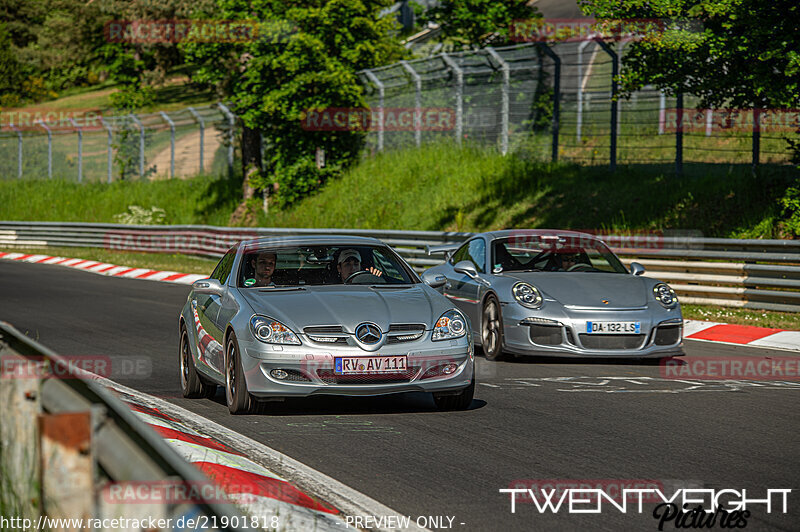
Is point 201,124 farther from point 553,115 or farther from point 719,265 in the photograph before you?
point 719,265

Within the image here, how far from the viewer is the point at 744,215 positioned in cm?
1955

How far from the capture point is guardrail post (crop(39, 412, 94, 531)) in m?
3.00

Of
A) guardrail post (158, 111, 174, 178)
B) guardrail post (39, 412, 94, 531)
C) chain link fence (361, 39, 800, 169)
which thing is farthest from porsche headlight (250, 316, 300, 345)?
guardrail post (158, 111, 174, 178)

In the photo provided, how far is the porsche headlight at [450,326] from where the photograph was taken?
7877 millimetres

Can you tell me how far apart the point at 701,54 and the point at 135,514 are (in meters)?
15.6

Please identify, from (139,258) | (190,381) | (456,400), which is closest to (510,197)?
(139,258)

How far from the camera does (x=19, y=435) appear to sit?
383 cm

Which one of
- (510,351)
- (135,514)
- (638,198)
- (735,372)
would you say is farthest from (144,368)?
(638,198)

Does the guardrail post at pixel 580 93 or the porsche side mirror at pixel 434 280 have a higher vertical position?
the guardrail post at pixel 580 93

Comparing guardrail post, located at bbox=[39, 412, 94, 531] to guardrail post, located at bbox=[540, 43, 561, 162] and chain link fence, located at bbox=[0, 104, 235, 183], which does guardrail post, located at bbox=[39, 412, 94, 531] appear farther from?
chain link fence, located at bbox=[0, 104, 235, 183]

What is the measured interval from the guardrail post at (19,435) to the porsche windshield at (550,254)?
8.40 metres

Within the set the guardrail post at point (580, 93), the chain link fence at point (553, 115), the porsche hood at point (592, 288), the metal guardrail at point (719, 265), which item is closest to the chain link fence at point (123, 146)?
the chain link fence at point (553, 115)

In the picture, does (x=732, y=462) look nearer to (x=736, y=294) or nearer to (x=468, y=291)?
(x=468, y=291)

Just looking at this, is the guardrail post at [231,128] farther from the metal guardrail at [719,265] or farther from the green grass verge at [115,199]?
the metal guardrail at [719,265]
